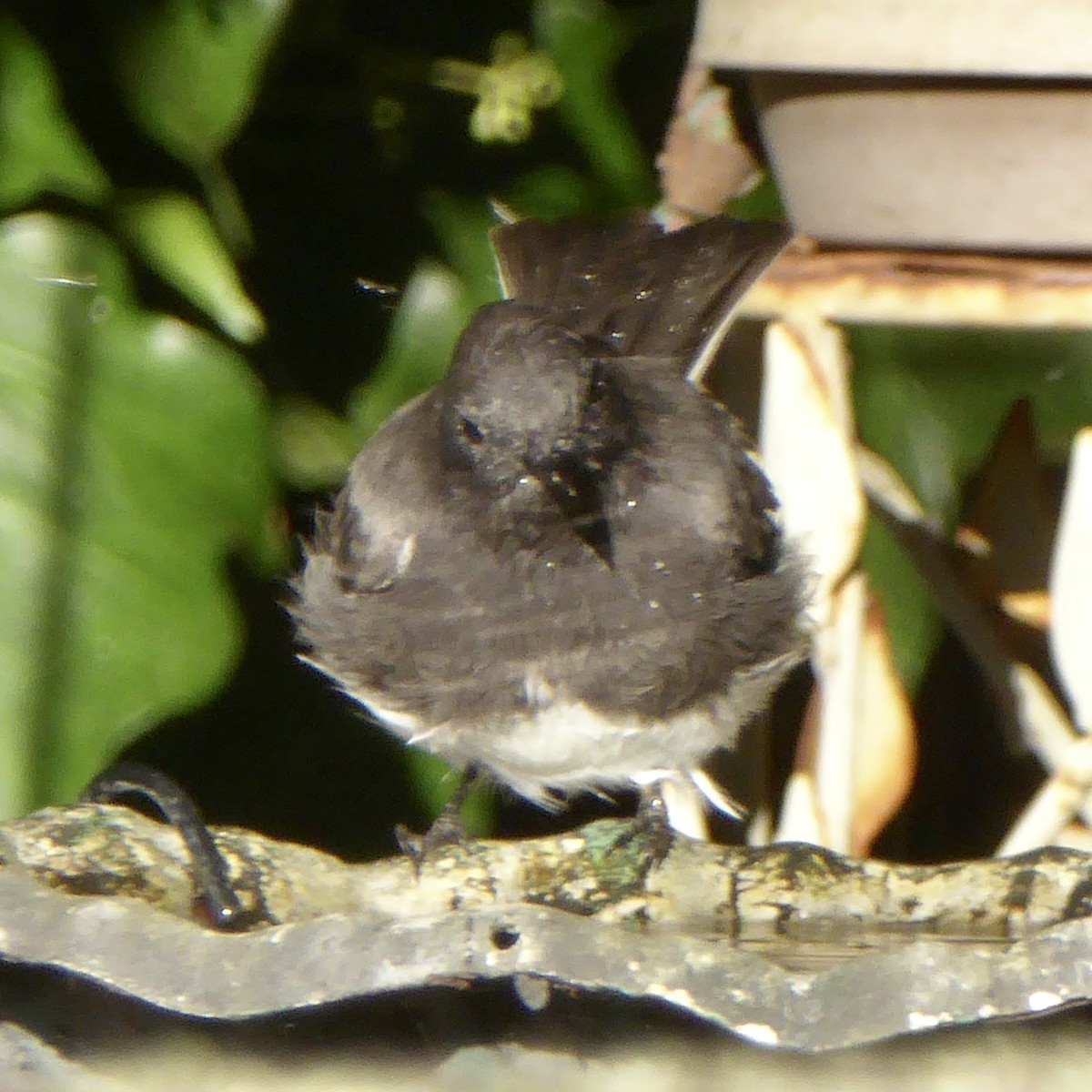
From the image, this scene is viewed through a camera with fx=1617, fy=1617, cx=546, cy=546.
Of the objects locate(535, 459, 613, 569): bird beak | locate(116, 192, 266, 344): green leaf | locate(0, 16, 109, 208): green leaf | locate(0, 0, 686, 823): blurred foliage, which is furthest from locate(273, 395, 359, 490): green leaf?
locate(535, 459, 613, 569): bird beak

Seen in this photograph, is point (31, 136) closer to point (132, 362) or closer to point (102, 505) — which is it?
point (132, 362)

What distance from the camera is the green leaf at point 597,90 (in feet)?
9.38

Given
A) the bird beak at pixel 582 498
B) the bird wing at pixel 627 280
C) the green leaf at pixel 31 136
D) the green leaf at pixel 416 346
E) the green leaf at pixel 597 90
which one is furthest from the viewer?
the green leaf at pixel 597 90

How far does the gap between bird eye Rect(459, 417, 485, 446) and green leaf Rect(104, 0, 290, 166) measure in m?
0.56

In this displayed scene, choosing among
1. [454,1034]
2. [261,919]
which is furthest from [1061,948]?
[261,919]

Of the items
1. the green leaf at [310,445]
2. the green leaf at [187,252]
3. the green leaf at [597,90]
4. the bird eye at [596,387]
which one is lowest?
the bird eye at [596,387]

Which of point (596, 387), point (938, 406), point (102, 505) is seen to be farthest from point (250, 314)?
point (938, 406)

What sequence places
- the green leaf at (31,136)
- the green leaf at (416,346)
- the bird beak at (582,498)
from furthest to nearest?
1. the green leaf at (416,346)
2. the green leaf at (31,136)
3. the bird beak at (582,498)

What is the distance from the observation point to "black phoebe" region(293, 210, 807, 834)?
77.2 inches

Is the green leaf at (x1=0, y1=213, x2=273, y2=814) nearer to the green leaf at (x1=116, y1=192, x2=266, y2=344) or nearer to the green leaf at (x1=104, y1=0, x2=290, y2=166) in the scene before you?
the green leaf at (x1=116, y1=192, x2=266, y2=344)

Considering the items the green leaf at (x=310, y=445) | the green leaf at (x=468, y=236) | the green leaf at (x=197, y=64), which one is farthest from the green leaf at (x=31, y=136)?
the green leaf at (x=468, y=236)

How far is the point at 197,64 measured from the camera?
218 centimetres

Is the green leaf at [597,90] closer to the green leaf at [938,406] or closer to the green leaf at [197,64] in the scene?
the green leaf at [938,406]

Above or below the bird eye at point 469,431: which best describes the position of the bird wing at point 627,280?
above
